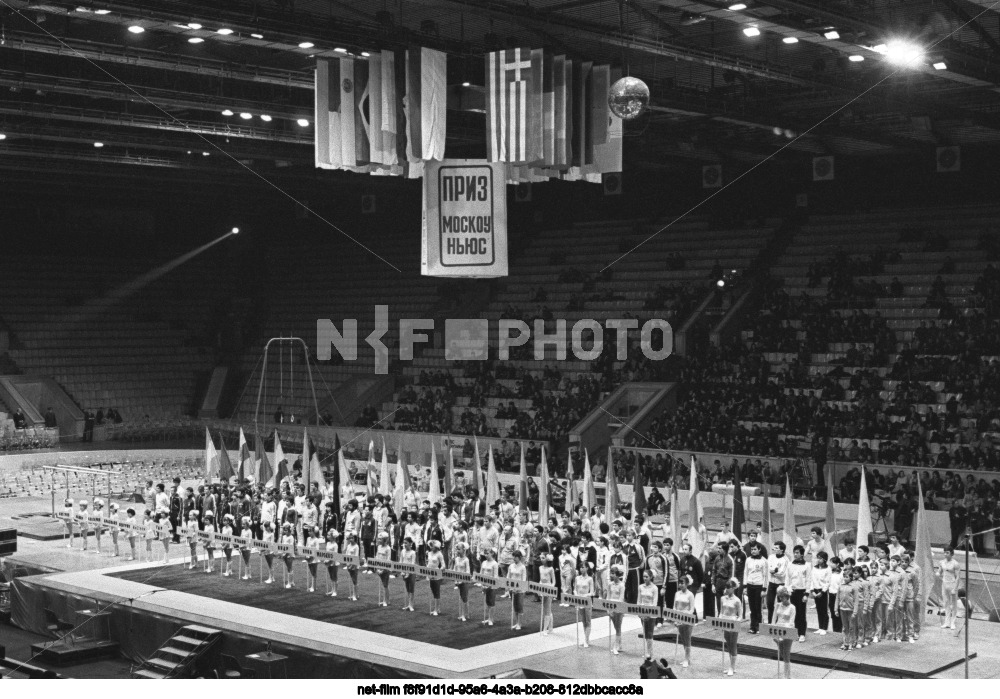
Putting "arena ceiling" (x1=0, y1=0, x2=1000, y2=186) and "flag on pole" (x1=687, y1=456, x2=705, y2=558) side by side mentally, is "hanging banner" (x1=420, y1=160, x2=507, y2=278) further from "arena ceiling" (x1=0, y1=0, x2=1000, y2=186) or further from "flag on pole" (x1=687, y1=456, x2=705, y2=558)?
"flag on pole" (x1=687, y1=456, x2=705, y2=558)

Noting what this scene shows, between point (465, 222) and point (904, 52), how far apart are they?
436 inches

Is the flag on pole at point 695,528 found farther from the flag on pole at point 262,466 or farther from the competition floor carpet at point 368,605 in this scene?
the flag on pole at point 262,466

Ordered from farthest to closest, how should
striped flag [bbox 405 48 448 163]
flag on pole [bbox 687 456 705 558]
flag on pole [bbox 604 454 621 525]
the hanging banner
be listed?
1. flag on pole [bbox 604 454 621 525]
2. flag on pole [bbox 687 456 705 558]
3. striped flag [bbox 405 48 448 163]
4. the hanging banner

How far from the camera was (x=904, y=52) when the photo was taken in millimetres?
25016

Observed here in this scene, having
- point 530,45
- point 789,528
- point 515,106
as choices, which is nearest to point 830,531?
Answer: point 789,528

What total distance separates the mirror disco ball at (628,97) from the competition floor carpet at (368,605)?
29.8 ft

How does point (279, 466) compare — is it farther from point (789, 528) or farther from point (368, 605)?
point (789, 528)

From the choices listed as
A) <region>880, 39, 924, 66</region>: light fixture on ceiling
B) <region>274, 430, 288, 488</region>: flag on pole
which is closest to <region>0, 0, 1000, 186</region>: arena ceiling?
<region>880, 39, 924, 66</region>: light fixture on ceiling

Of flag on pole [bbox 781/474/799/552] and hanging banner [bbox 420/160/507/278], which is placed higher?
hanging banner [bbox 420/160/507/278]

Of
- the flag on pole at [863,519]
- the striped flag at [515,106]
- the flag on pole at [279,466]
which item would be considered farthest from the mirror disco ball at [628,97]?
the flag on pole at [279,466]

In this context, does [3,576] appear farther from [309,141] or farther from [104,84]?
[309,141]

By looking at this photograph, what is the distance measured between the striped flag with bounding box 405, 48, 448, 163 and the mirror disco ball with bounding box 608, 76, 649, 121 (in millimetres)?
2665

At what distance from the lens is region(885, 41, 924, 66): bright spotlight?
2452cm

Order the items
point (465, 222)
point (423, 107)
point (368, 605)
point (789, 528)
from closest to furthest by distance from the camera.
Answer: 1. point (465, 222)
2. point (423, 107)
3. point (789, 528)
4. point (368, 605)
